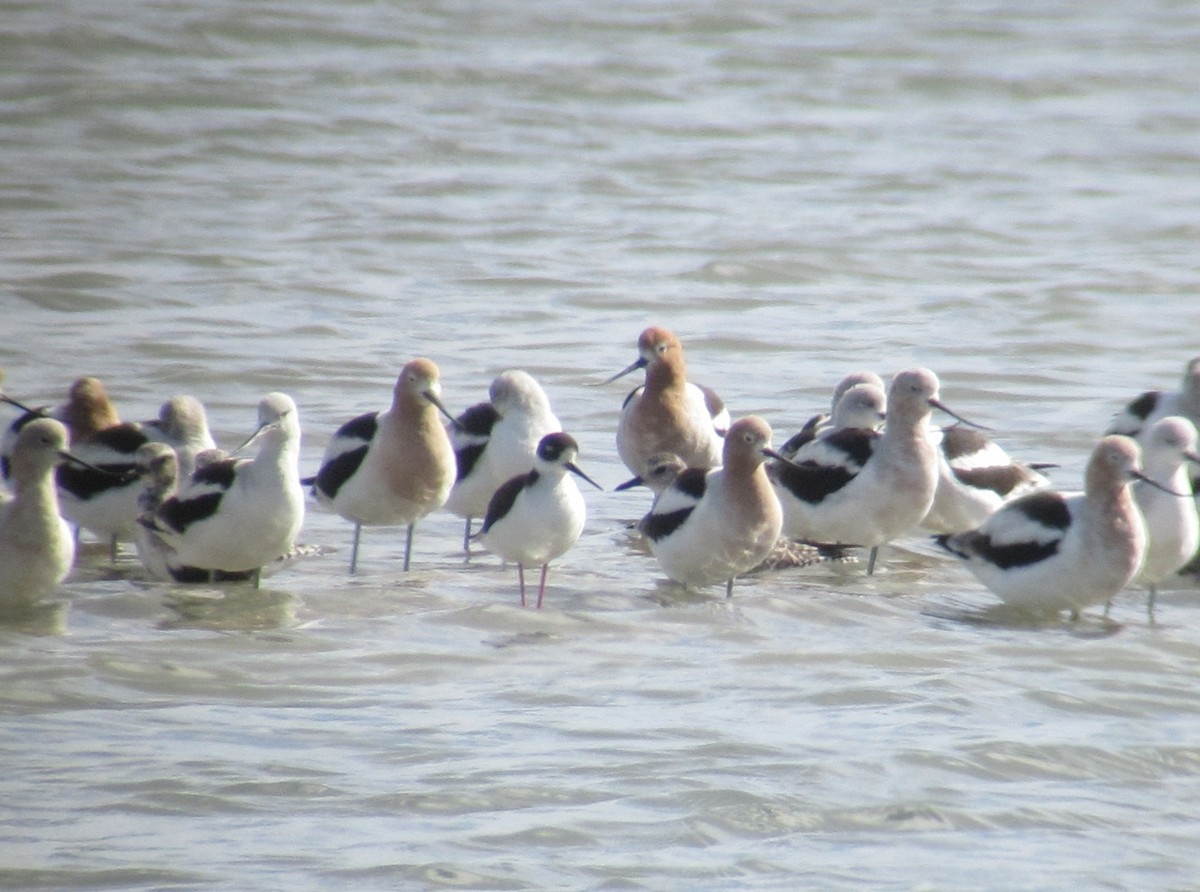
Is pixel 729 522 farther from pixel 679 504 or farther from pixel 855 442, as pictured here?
pixel 855 442

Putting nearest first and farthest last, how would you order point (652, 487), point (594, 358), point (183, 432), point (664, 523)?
1. point (664, 523)
2. point (183, 432)
3. point (652, 487)
4. point (594, 358)

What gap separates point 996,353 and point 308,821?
9738 millimetres

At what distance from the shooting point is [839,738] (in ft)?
21.3

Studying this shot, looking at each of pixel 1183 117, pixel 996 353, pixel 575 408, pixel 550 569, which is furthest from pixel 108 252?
pixel 1183 117

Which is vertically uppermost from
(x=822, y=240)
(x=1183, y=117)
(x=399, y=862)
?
(x=1183, y=117)

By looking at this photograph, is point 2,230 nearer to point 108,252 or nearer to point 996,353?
point 108,252

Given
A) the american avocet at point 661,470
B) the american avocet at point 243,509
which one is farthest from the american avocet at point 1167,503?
the american avocet at point 243,509

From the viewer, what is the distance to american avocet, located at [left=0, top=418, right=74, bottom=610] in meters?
7.72

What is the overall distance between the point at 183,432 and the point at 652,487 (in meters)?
2.36

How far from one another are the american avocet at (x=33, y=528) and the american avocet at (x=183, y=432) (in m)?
1.13

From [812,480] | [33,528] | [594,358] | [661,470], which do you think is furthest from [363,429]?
[594,358]

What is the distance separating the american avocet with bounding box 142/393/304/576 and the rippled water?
25 cm

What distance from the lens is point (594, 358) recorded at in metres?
14.0

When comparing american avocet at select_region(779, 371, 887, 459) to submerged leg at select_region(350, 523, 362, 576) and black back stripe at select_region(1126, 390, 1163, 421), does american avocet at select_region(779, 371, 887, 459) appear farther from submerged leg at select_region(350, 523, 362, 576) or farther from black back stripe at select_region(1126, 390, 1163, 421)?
submerged leg at select_region(350, 523, 362, 576)
